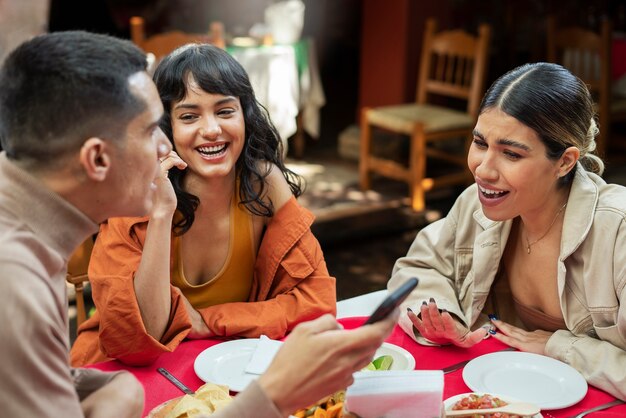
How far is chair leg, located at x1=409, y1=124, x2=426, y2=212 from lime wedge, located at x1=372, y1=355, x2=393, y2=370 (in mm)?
4279

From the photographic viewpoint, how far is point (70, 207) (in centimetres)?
128

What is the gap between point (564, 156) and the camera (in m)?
2.06

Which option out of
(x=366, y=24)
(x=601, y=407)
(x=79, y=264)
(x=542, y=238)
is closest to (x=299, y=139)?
(x=366, y=24)

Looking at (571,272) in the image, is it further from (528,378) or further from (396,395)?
(396,395)

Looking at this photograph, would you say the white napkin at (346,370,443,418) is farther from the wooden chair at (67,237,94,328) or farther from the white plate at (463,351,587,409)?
the wooden chair at (67,237,94,328)

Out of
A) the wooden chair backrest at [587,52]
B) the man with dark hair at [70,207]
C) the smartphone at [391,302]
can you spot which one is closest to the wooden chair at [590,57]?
the wooden chair backrest at [587,52]

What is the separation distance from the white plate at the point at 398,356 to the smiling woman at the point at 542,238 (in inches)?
4.1

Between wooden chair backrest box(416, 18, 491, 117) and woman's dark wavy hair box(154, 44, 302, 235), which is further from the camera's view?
wooden chair backrest box(416, 18, 491, 117)

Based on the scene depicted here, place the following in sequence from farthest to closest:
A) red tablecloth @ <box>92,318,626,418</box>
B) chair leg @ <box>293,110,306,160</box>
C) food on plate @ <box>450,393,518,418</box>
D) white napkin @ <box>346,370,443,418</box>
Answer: chair leg @ <box>293,110,306,160</box>
red tablecloth @ <box>92,318,626,418</box>
food on plate @ <box>450,393,518,418</box>
white napkin @ <box>346,370,443,418</box>

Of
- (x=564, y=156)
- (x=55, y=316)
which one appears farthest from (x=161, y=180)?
(x=564, y=156)

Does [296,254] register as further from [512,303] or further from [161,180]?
[512,303]

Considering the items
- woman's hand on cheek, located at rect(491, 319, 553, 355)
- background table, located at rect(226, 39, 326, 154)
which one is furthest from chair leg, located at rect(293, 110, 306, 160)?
woman's hand on cheek, located at rect(491, 319, 553, 355)

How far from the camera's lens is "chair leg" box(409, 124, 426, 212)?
6.05 metres

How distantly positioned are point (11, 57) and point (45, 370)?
504 millimetres
